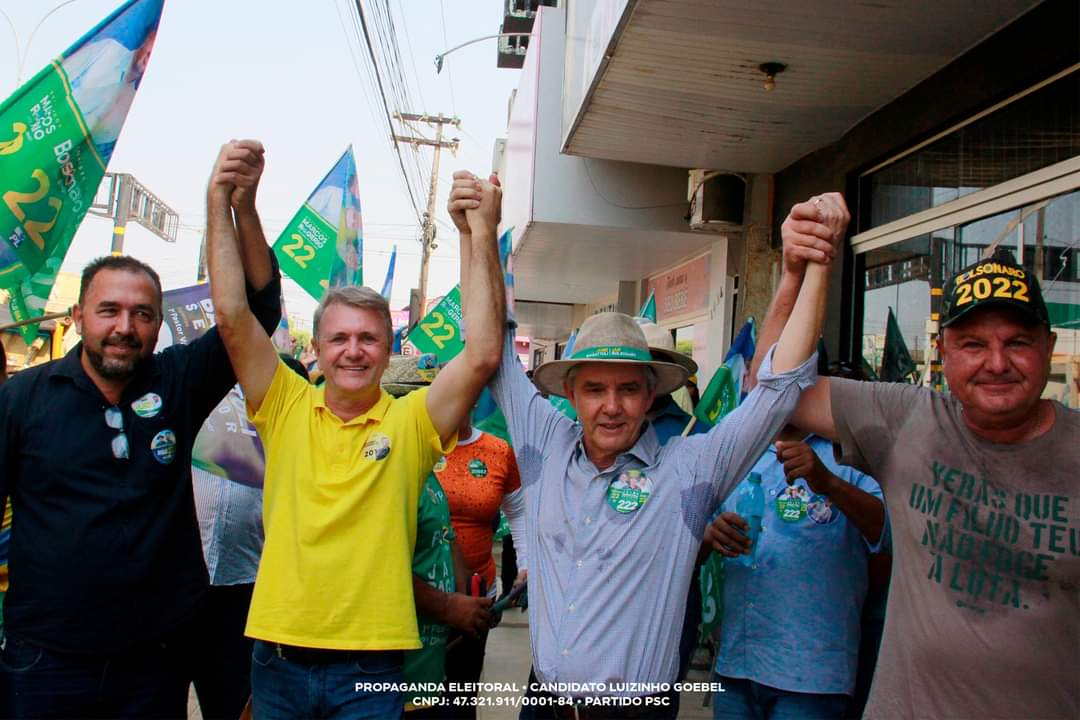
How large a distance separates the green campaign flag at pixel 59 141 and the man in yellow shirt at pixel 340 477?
876 millimetres

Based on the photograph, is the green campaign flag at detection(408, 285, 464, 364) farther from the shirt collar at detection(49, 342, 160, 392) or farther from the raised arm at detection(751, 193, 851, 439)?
the raised arm at detection(751, 193, 851, 439)

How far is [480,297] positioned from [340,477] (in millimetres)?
665

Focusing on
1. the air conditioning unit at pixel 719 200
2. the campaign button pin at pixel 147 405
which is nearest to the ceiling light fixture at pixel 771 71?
the air conditioning unit at pixel 719 200

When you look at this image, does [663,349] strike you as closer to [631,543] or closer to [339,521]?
[631,543]

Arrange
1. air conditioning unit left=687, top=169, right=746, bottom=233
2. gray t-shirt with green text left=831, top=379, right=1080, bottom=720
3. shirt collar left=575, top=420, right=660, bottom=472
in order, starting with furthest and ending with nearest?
air conditioning unit left=687, top=169, right=746, bottom=233 → shirt collar left=575, top=420, right=660, bottom=472 → gray t-shirt with green text left=831, top=379, right=1080, bottom=720

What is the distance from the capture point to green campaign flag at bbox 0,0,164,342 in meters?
2.83

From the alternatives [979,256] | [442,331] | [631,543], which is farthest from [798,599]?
[442,331]

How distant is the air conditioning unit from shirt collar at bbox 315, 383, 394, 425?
4.97 m

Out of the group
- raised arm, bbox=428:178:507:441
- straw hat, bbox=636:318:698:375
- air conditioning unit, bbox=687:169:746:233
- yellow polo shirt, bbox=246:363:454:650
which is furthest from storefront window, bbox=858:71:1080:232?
yellow polo shirt, bbox=246:363:454:650

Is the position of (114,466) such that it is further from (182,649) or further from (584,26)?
(584,26)

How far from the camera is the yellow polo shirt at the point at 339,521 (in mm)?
2314

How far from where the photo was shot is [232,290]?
2.45 metres

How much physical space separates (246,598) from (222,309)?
1.55m

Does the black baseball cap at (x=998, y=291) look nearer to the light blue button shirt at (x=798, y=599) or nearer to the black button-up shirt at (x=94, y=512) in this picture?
the light blue button shirt at (x=798, y=599)
